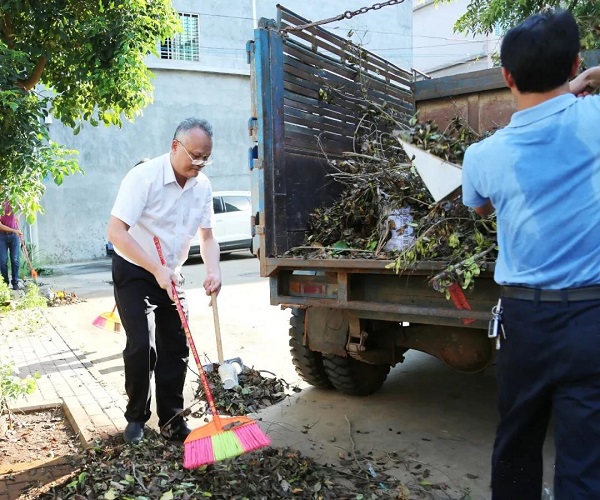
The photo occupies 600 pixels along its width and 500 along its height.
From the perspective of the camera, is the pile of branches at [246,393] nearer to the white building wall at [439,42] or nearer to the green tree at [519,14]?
the green tree at [519,14]

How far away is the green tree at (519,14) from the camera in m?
5.39

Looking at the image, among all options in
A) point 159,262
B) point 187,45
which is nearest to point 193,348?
point 159,262

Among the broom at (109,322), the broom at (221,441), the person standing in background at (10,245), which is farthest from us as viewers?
the person standing in background at (10,245)

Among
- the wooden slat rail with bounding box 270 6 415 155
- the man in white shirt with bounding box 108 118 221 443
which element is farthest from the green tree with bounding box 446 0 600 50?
the man in white shirt with bounding box 108 118 221 443

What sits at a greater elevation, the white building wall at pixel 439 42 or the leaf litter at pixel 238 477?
the white building wall at pixel 439 42

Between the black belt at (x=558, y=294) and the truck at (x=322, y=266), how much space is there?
961 mm

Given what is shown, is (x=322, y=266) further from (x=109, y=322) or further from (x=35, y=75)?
(x=109, y=322)

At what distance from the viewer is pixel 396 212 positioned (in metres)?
3.70

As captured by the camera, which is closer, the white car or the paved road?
the paved road

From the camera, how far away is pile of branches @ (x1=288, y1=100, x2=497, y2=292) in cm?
308

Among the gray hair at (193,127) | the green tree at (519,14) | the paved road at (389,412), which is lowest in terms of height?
the paved road at (389,412)

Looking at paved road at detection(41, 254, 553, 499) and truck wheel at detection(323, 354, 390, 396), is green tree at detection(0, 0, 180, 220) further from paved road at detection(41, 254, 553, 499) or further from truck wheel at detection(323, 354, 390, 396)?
truck wheel at detection(323, 354, 390, 396)

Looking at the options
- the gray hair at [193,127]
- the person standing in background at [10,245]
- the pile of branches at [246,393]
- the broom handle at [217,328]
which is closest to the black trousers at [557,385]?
the broom handle at [217,328]

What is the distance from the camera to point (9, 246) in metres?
9.70
